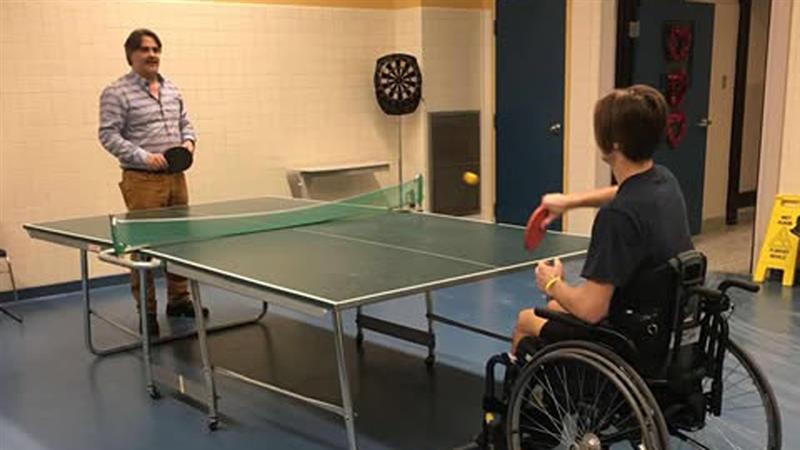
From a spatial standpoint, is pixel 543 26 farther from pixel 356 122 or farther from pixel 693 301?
pixel 693 301

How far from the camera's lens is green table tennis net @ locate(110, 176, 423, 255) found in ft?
11.5

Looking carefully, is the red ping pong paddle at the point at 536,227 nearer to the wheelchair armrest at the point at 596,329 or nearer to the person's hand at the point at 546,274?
the person's hand at the point at 546,274

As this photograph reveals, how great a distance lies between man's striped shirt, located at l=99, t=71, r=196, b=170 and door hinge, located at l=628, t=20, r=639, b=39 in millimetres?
3278

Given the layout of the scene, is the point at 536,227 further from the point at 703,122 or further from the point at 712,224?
the point at 712,224

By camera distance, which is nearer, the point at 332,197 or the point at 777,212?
the point at 777,212

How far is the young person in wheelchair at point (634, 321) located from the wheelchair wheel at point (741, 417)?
0.03 metres

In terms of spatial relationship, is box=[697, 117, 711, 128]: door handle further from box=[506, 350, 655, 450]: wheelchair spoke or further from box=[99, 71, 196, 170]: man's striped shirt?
box=[506, 350, 655, 450]: wheelchair spoke

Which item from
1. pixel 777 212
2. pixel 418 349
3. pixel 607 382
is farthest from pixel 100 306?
pixel 777 212

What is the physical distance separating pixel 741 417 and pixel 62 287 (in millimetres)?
4124

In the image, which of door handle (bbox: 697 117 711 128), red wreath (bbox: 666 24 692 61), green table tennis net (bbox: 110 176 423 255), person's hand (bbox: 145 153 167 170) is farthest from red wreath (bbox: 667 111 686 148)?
person's hand (bbox: 145 153 167 170)

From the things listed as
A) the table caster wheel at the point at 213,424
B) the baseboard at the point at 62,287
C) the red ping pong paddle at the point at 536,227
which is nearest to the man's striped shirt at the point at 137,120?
the baseboard at the point at 62,287

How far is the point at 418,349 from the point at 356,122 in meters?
2.98

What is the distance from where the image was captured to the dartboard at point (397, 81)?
654 cm

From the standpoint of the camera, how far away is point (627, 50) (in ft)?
19.7
